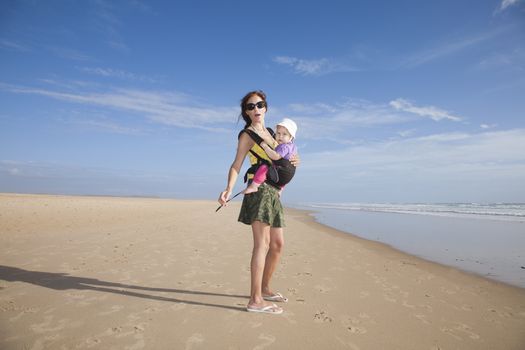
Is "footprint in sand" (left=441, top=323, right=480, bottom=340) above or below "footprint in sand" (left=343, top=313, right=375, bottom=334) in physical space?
above

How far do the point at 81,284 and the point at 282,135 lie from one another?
13.8 ft

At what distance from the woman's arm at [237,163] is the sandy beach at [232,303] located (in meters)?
1.51

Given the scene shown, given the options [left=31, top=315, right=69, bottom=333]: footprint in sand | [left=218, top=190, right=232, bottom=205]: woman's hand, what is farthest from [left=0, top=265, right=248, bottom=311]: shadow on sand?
[left=218, top=190, right=232, bottom=205]: woman's hand

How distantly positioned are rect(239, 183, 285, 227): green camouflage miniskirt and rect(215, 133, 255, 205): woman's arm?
0.85ft

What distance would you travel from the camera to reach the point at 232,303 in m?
4.47

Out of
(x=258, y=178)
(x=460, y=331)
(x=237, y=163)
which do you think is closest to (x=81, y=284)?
(x=237, y=163)

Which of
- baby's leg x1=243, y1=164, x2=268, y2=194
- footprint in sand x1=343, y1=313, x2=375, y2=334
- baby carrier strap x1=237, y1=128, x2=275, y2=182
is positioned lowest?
footprint in sand x1=343, y1=313, x2=375, y2=334

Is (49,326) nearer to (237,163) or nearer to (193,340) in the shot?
(193,340)

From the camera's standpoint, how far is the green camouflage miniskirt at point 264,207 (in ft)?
13.0

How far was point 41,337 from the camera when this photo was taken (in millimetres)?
3303

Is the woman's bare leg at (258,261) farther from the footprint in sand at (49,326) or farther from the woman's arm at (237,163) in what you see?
the footprint in sand at (49,326)

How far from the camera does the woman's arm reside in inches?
156

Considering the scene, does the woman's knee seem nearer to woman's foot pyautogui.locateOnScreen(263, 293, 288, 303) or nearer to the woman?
the woman

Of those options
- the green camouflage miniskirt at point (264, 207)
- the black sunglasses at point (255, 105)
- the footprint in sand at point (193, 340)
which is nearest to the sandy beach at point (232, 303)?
the footprint in sand at point (193, 340)
